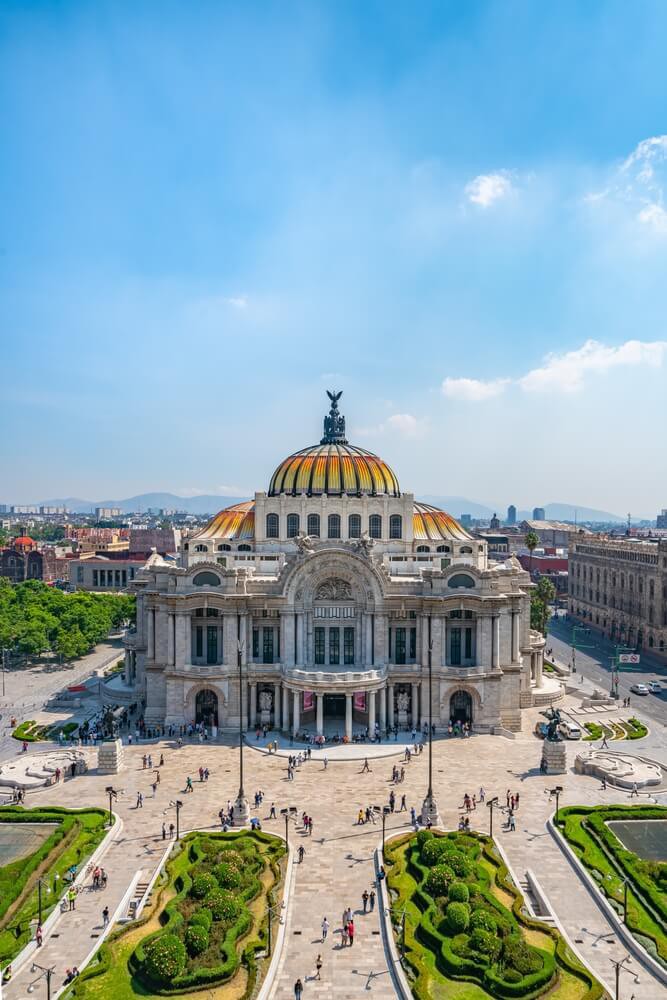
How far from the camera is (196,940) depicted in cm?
3369

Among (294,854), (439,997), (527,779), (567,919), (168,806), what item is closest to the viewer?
(439,997)

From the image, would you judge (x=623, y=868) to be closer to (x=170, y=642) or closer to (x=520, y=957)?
(x=520, y=957)

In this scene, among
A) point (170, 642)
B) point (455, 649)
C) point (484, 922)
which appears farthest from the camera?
point (455, 649)

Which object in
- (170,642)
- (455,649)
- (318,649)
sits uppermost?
(170,642)

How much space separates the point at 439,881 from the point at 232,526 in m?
53.8

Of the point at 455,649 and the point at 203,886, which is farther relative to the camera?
the point at 455,649

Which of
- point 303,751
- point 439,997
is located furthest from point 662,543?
point 439,997

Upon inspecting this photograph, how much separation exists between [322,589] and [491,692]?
61.6 feet

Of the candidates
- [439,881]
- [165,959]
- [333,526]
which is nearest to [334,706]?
[333,526]

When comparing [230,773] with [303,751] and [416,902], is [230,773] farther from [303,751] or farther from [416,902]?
[416,902]

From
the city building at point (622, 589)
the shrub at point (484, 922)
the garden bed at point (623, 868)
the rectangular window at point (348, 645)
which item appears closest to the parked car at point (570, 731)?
the garden bed at point (623, 868)

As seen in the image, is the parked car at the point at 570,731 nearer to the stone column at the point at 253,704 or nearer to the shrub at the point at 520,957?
the stone column at the point at 253,704

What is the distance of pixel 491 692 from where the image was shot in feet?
233

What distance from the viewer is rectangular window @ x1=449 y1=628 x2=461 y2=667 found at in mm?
72562
